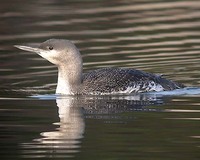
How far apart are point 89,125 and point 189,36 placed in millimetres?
8451

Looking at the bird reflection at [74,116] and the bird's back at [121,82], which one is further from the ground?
the bird's back at [121,82]

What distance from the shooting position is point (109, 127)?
1152cm

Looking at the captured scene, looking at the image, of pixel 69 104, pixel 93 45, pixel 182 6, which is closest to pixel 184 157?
pixel 69 104

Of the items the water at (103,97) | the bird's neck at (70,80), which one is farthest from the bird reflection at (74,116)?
the bird's neck at (70,80)

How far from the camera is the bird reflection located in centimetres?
1050

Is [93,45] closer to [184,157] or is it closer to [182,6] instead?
[182,6]

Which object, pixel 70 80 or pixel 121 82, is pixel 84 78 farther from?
pixel 121 82

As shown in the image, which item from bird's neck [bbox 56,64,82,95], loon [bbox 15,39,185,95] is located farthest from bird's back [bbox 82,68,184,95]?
bird's neck [bbox 56,64,82,95]

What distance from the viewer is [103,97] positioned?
554 inches

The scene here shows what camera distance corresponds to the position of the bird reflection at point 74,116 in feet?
34.5

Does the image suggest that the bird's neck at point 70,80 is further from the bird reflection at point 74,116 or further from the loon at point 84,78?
the bird reflection at point 74,116

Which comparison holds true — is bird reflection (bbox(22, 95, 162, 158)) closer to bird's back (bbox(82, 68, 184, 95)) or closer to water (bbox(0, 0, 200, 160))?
water (bbox(0, 0, 200, 160))

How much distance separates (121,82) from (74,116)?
2018 mm

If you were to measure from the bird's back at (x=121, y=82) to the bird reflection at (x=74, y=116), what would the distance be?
22 cm
